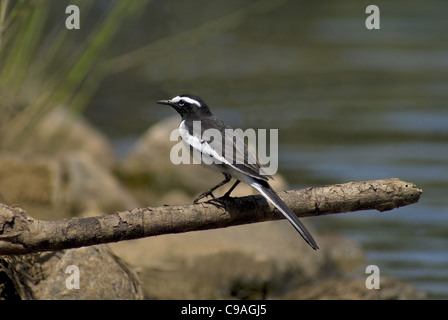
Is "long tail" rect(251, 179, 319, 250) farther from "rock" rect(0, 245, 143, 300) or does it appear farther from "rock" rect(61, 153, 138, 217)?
"rock" rect(61, 153, 138, 217)

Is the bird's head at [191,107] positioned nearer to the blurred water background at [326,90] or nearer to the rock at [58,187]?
the blurred water background at [326,90]

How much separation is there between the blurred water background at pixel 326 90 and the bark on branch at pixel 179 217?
3.32 meters

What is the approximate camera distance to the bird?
602cm

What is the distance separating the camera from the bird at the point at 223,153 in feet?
19.8

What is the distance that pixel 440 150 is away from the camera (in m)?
13.5

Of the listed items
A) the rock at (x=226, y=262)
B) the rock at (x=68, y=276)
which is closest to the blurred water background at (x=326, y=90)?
the rock at (x=226, y=262)

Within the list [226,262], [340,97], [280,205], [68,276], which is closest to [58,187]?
[226,262]

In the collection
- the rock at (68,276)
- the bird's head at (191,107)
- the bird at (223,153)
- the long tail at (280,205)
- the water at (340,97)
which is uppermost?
the water at (340,97)

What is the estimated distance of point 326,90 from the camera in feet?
55.9

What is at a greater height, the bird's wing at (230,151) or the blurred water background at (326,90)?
the blurred water background at (326,90)

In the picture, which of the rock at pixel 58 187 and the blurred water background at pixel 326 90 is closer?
the rock at pixel 58 187
